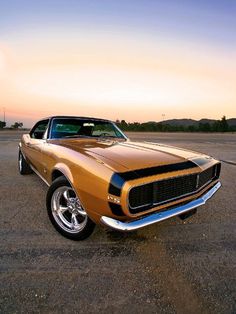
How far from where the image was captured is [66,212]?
10.7ft

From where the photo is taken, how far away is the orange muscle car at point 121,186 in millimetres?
2422

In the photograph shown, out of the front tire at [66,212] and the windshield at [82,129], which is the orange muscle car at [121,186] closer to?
the front tire at [66,212]

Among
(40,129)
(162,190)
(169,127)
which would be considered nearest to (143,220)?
(162,190)

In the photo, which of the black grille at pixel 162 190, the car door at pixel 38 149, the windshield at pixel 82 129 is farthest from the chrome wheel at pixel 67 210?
the windshield at pixel 82 129

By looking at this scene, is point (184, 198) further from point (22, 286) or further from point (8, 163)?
point (8, 163)

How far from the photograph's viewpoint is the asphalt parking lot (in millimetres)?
2004

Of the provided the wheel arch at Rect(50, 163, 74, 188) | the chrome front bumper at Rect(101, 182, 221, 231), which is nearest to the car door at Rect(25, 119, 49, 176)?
the wheel arch at Rect(50, 163, 74, 188)

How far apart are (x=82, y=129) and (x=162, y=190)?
95.6 inches

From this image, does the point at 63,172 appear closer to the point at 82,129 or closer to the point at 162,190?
the point at 162,190

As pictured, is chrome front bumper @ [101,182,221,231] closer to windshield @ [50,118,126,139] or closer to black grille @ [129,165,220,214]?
black grille @ [129,165,220,214]

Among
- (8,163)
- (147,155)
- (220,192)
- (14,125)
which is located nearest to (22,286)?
(147,155)

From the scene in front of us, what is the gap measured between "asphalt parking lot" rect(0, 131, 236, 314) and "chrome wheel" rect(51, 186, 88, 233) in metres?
0.16

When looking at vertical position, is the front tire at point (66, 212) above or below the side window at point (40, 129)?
below

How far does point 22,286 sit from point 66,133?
2647 millimetres
